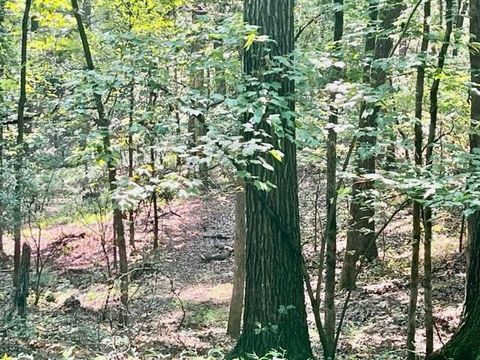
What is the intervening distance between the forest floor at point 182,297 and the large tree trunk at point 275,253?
818 mm

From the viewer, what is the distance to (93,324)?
32.9 feet

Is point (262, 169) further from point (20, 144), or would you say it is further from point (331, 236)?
point (20, 144)

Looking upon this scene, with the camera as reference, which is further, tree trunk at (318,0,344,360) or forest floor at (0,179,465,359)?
forest floor at (0,179,465,359)

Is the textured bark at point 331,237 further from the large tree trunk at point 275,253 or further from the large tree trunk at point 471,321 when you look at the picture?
the large tree trunk at point 471,321

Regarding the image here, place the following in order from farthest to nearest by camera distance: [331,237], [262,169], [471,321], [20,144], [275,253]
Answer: [20,144], [331,237], [275,253], [262,169], [471,321]

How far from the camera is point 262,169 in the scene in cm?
593

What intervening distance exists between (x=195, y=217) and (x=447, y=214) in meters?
8.47

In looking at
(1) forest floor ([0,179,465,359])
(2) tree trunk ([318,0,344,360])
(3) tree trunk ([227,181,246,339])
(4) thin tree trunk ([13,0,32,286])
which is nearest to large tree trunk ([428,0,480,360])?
(2) tree trunk ([318,0,344,360])

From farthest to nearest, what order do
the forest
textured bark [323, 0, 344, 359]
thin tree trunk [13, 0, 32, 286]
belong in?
thin tree trunk [13, 0, 32, 286] < textured bark [323, 0, 344, 359] < the forest

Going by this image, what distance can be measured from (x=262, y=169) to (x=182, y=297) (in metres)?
8.03

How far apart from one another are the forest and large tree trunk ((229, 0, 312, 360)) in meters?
0.02

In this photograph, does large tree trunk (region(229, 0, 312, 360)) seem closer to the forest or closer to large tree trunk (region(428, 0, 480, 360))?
the forest

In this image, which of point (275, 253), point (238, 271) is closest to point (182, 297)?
point (238, 271)

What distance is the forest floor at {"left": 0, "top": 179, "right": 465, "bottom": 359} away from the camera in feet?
26.6
